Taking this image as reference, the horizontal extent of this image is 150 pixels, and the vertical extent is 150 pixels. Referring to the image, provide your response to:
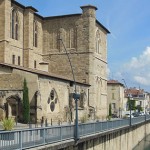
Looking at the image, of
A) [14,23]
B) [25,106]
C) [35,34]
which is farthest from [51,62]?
[25,106]

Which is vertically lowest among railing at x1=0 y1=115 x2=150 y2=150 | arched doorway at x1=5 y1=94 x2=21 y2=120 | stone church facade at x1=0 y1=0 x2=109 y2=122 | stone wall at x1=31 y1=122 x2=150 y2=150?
stone wall at x1=31 y1=122 x2=150 y2=150

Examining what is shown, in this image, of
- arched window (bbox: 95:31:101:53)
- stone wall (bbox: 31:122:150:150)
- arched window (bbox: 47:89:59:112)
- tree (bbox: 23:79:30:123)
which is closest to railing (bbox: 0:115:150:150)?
stone wall (bbox: 31:122:150:150)

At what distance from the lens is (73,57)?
71.5 meters

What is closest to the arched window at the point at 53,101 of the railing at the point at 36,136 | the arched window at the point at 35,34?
the arched window at the point at 35,34

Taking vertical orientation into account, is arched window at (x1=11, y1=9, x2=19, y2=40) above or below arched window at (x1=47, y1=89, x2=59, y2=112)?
above

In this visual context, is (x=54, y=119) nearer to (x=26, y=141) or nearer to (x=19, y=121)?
(x=19, y=121)

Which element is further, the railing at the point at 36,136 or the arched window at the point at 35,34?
the arched window at the point at 35,34

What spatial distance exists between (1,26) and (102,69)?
26177 mm

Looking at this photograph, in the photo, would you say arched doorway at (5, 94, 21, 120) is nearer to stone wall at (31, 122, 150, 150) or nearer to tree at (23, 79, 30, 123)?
tree at (23, 79, 30, 123)

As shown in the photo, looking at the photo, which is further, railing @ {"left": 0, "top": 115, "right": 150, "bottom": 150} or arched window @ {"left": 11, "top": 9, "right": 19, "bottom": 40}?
arched window @ {"left": 11, "top": 9, "right": 19, "bottom": 40}

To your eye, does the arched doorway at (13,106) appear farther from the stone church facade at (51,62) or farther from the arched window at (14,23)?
the arched window at (14,23)

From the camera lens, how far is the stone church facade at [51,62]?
44.9 metres

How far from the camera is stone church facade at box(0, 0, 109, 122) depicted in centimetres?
4488

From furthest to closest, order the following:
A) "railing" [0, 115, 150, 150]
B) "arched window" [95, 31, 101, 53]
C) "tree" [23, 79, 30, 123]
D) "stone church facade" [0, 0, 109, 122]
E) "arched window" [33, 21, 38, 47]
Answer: "arched window" [95, 31, 101, 53] → "arched window" [33, 21, 38, 47] → "stone church facade" [0, 0, 109, 122] → "tree" [23, 79, 30, 123] → "railing" [0, 115, 150, 150]
